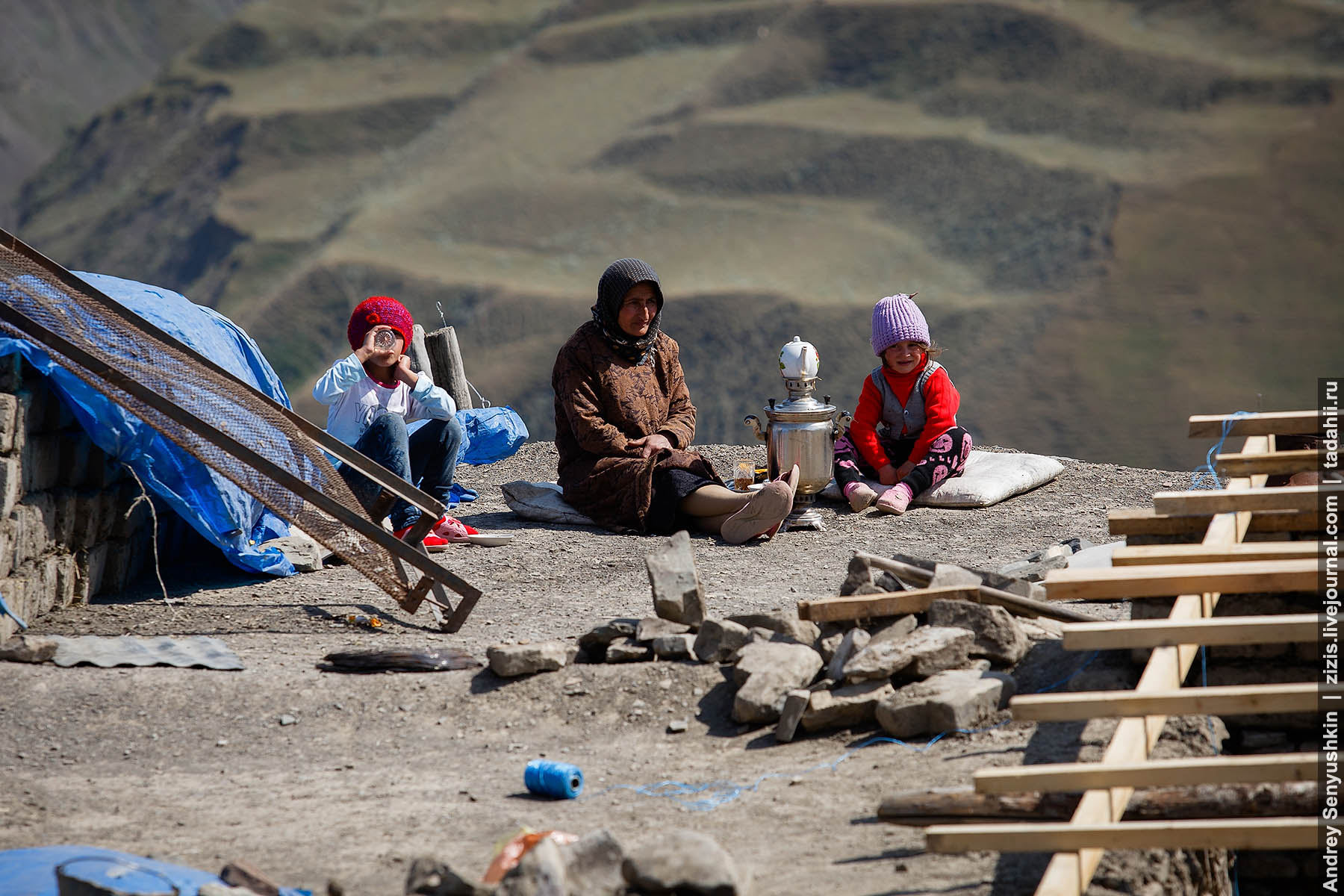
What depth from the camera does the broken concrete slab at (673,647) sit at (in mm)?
3990

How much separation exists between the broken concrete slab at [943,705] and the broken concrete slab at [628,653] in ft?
2.84

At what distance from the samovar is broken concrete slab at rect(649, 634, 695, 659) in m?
2.07

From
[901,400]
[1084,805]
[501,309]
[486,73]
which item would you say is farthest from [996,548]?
[486,73]

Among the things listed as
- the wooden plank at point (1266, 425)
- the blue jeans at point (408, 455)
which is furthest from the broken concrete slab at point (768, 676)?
the blue jeans at point (408, 455)

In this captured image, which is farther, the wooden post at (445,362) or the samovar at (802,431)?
the wooden post at (445,362)

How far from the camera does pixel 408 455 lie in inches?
225

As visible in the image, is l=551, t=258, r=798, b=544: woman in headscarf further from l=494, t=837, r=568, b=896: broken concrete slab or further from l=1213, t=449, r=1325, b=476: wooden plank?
l=494, t=837, r=568, b=896: broken concrete slab

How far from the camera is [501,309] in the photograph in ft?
134

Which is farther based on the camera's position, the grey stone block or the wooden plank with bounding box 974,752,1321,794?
the grey stone block

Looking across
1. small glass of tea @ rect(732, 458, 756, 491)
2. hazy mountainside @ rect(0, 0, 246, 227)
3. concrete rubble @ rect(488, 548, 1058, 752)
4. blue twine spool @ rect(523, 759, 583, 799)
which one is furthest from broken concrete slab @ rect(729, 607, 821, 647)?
hazy mountainside @ rect(0, 0, 246, 227)

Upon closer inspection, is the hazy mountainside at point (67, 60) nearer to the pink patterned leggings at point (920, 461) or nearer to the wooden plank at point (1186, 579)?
the pink patterned leggings at point (920, 461)

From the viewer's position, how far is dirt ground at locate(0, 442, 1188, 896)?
2.79 meters

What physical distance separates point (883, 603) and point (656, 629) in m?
0.74

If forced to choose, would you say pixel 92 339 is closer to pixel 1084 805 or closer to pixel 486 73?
pixel 1084 805
